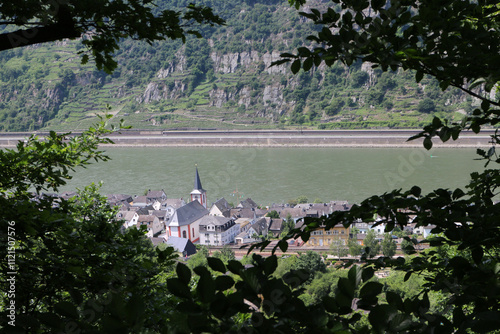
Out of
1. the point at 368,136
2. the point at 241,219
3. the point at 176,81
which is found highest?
the point at 176,81

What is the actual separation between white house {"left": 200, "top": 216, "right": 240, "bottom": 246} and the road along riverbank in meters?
14.1

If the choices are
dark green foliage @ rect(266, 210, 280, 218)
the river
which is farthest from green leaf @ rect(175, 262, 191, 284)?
the river

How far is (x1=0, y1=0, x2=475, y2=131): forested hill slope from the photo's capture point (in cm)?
3612

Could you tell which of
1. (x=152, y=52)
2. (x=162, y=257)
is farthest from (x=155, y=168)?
(x=152, y=52)

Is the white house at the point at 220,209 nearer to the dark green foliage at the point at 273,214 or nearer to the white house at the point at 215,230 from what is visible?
the white house at the point at 215,230

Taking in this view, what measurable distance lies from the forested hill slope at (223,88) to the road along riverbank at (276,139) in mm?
2744

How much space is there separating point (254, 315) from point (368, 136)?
1139 inches

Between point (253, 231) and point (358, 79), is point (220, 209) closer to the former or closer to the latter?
point (253, 231)

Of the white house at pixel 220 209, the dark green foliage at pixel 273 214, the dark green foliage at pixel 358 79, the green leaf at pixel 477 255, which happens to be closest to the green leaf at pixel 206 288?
the green leaf at pixel 477 255

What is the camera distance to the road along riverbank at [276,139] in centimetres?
2780

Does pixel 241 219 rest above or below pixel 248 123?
below

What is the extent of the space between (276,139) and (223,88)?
14.8m

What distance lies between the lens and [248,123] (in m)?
37.3

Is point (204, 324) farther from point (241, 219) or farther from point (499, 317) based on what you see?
point (241, 219)
